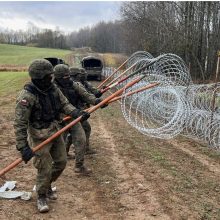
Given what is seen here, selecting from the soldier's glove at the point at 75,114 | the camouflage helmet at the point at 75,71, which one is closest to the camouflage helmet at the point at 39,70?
the soldier's glove at the point at 75,114

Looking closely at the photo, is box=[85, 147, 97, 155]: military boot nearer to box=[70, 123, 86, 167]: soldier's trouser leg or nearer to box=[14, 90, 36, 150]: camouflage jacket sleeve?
box=[70, 123, 86, 167]: soldier's trouser leg

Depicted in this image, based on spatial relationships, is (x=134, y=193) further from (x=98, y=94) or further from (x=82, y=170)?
(x=98, y=94)

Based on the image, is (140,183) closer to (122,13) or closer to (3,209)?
(3,209)

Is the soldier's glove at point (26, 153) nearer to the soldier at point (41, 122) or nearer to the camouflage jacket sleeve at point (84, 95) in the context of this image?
the soldier at point (41, 122)

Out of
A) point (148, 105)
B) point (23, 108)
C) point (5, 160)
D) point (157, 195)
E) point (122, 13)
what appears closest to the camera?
point (23, 108)

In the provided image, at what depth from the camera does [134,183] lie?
24.9 feet

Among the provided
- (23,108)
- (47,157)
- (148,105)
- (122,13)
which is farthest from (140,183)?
(122,13)

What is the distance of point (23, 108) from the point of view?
5.89m

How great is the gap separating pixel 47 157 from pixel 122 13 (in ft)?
114

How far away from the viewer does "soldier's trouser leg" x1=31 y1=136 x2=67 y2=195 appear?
20.4 ft

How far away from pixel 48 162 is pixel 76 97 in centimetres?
269

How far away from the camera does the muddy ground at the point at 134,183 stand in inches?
248

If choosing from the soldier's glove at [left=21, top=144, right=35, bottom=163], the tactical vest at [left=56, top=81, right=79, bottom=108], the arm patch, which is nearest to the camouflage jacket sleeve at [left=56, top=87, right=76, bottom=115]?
the arm patch

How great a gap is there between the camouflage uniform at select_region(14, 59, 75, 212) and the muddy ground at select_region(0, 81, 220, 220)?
0.54 m
